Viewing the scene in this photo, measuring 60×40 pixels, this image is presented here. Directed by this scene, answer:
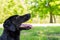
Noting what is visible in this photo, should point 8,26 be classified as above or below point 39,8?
below

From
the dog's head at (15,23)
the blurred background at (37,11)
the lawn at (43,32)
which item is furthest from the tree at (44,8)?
the dog's head at (15,23)

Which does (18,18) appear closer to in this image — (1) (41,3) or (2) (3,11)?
(2) (3,11)

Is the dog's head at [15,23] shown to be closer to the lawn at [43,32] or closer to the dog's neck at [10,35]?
the dog's neck at [10,35]

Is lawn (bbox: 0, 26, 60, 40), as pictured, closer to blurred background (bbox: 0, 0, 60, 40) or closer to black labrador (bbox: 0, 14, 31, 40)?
blurred background (bbox: 0, 0, 60, 40)

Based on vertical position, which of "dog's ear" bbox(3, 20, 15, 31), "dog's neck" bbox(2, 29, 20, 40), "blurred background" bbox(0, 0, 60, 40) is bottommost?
"dog's neck" bbox(2, 29, 20, 40)

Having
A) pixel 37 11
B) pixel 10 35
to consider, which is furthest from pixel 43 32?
pixel 10 35

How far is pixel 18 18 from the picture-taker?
3.82 metres

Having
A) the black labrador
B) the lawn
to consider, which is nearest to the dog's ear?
the black labrador

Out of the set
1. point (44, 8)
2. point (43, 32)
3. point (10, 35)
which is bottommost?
point (10, 35)

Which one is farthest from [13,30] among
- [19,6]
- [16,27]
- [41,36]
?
[19,6]

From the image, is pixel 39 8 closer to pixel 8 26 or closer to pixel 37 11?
pixel 37 11

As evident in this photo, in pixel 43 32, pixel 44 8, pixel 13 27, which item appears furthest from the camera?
pixel 44 8

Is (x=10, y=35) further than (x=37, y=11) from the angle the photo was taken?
No

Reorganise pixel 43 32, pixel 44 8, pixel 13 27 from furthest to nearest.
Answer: pixel 44 8
pixel 43 32
pixel 13 27
